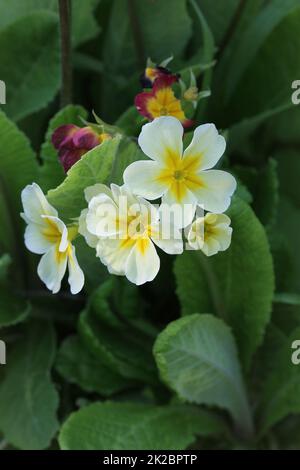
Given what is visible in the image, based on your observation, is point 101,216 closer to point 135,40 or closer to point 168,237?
point 168,237

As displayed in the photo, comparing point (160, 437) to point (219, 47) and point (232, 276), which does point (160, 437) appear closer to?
point (232, 276)

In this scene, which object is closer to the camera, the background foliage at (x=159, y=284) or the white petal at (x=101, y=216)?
the white petal at (x=101, y=216)

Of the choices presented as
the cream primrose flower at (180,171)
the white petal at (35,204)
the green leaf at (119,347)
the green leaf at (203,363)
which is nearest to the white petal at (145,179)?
the cream primrose flower at (180,171)

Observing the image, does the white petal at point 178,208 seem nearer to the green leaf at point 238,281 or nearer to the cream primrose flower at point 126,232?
the cream primrose flower at point 126,232

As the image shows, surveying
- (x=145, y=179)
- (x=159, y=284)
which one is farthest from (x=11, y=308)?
(x=145, y=179)

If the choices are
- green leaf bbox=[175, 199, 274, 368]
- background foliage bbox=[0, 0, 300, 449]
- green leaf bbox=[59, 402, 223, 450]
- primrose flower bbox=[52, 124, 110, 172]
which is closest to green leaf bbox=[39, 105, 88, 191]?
background foliage bbox=[0, 0, 300, 449]

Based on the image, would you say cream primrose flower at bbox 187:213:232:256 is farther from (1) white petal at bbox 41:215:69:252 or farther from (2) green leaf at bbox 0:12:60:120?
(2) green leaf at bbox 0:12:60:120
